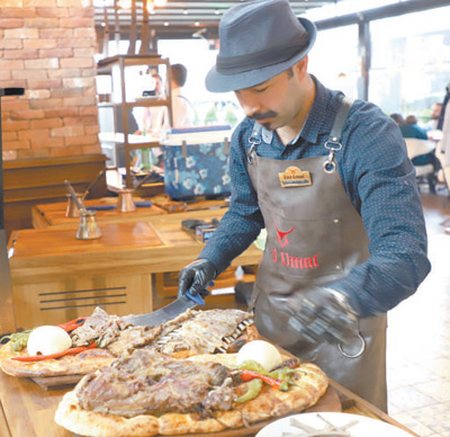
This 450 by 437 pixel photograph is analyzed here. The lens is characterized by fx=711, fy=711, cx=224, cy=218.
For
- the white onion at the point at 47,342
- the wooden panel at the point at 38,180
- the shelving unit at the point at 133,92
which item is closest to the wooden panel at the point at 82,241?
the shelving unit at the point at 133,92

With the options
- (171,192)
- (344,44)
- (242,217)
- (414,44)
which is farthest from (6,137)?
(344,44)

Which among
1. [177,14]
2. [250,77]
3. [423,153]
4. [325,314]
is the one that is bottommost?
[423,153]

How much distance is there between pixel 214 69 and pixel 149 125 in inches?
173

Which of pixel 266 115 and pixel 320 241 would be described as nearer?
pixel 266 115

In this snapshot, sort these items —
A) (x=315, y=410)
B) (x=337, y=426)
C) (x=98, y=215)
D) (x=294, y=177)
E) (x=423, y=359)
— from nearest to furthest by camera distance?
(x=337, y=426) < (x=315, y=410) < (x=294, y=177) < (x=98, y=215) < (x=423, y=359)

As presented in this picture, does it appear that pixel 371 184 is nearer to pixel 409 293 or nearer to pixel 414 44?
pixel 409 293

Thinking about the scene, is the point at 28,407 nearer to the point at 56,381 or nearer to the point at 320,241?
the point at 56,381

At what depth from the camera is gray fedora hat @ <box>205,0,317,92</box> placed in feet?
6.27

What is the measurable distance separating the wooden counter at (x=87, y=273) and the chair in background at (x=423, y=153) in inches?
293

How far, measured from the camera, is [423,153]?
415 inches

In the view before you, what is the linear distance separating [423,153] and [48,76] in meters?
6.81

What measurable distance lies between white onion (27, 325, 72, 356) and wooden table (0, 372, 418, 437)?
0.09m

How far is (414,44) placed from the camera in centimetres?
1207

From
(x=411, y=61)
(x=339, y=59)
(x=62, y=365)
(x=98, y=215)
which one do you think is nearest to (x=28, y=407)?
(x=62, y=365)
